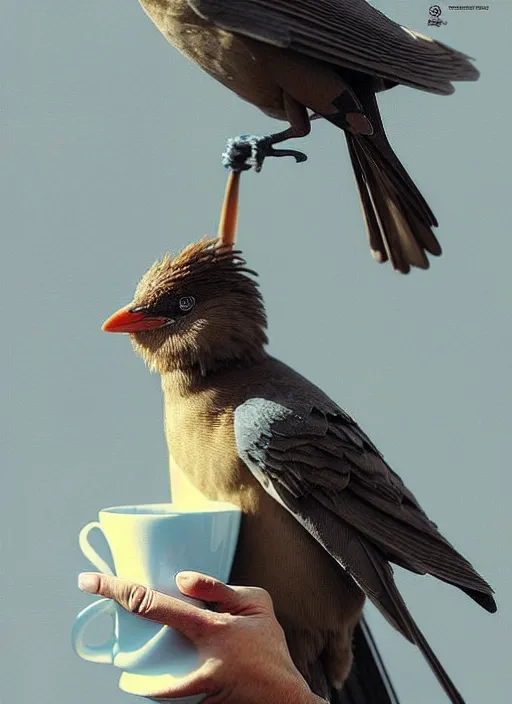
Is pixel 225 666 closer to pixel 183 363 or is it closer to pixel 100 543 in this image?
pixel 100 543

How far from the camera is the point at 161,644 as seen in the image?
36.7 inches

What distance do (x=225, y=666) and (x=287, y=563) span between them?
118mm

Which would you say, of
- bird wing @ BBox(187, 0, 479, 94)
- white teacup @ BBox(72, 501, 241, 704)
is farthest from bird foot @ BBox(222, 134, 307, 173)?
white teacup @ BBox(72, 501, 241, 704)

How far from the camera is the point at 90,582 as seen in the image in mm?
947

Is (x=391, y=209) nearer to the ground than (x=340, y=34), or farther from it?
nearer to the ground

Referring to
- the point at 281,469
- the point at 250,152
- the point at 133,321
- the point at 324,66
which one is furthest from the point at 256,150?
the point at 281,469

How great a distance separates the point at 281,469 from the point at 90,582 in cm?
21

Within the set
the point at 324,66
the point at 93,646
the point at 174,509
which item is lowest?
the point at 93,646

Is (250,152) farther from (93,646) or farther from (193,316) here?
(93,646)

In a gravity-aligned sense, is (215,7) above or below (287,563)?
above

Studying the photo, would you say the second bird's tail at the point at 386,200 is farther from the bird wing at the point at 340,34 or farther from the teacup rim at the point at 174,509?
the teacup rim at the point at 174,509

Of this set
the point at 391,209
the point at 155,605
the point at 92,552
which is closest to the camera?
the point at 155,605

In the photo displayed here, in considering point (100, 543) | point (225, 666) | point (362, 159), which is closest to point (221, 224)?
point (362, 159)

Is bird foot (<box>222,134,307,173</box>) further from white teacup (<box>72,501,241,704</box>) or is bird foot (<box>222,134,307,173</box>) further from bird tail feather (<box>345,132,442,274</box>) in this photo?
white teacup (<box>72,501,241,704</box>)
